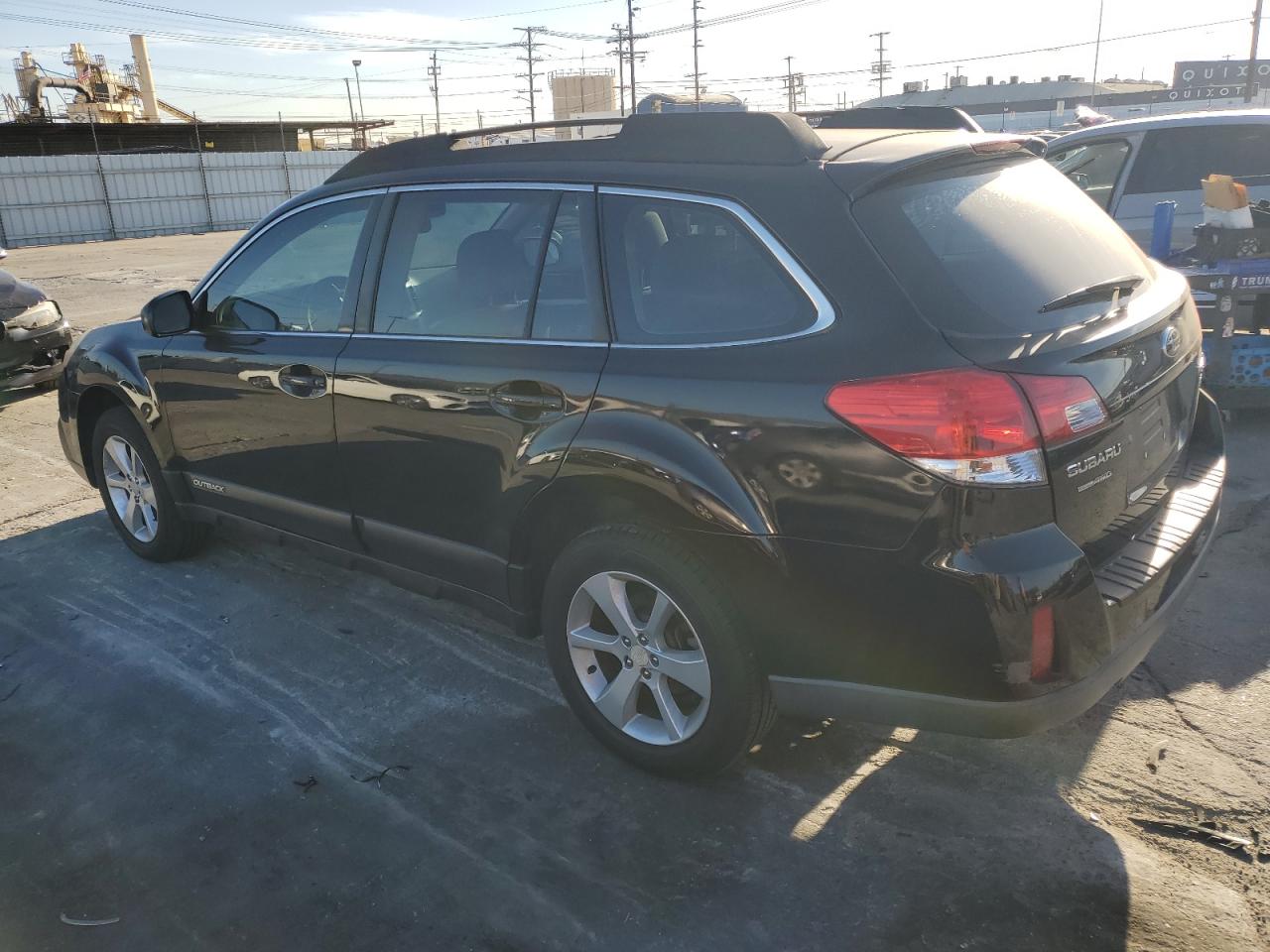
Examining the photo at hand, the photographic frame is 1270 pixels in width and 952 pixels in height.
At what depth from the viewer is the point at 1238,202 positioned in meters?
5.45

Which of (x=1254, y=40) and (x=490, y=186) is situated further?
(x=1254, y=40)

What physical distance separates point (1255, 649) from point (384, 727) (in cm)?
305

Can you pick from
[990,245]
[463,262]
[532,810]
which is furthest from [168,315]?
[990,245]

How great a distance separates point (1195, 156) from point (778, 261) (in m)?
6.77

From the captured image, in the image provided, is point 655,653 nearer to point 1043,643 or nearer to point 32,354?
point 1043,643

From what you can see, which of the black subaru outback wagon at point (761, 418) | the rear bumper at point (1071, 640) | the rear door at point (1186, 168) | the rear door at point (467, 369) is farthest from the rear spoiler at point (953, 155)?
the rear door at point (1186, 168)

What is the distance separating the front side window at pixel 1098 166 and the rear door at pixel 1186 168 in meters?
0.16

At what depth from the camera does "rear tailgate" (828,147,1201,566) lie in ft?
7.75

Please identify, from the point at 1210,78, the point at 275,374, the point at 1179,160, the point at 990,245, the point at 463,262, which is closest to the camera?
the point at 990,245

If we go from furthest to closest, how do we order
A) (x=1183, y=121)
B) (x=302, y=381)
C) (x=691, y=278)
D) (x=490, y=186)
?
(x=1183, y=121) < (x=302, y=381) < (x=490, y=186) < (x=691, y=278)

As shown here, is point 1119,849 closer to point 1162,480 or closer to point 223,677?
point 1162,480

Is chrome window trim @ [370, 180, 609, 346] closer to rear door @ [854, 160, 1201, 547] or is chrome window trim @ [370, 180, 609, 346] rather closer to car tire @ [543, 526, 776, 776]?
car tire @ [543, 526, 776, 776]

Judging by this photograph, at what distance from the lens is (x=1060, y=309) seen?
254cm

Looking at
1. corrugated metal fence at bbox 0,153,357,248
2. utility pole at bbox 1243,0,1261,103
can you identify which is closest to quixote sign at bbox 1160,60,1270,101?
utility pole at bbox 1243,0,1261,103
